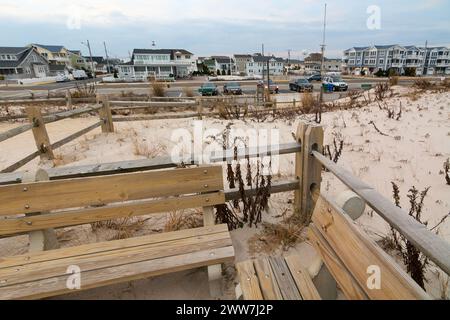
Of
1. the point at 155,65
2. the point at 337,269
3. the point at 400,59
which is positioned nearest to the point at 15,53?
the point at 155,65

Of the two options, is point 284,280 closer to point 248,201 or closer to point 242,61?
point 248,201

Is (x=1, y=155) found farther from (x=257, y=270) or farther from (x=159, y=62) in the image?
(x=159, y=62)

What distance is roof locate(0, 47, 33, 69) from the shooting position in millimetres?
54438

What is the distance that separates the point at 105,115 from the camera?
22.2ft

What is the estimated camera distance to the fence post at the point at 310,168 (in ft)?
7.70

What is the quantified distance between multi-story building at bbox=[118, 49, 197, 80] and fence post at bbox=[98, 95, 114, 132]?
50.0 meters

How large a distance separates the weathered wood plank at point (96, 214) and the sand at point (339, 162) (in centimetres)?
55

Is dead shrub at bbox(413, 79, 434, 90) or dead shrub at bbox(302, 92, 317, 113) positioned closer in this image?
dead shrub at bbox(302, 92, 317, 113)

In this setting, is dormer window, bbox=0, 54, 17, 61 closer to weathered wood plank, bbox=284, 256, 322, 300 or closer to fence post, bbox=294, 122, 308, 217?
fence post, bbox=294, 122, 308, 217

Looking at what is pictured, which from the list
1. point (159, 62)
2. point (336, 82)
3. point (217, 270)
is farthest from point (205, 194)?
point (159, 62)

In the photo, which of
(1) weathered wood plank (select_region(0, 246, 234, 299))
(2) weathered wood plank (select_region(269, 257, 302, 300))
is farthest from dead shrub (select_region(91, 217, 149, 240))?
(2) weathered wood plank (select_region(269, 257, 302, 300))

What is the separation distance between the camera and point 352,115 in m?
7.39

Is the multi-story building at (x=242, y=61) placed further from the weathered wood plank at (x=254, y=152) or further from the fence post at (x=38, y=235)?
the fence post at (x=38, y=235)

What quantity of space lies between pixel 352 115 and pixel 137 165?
22.5ft
